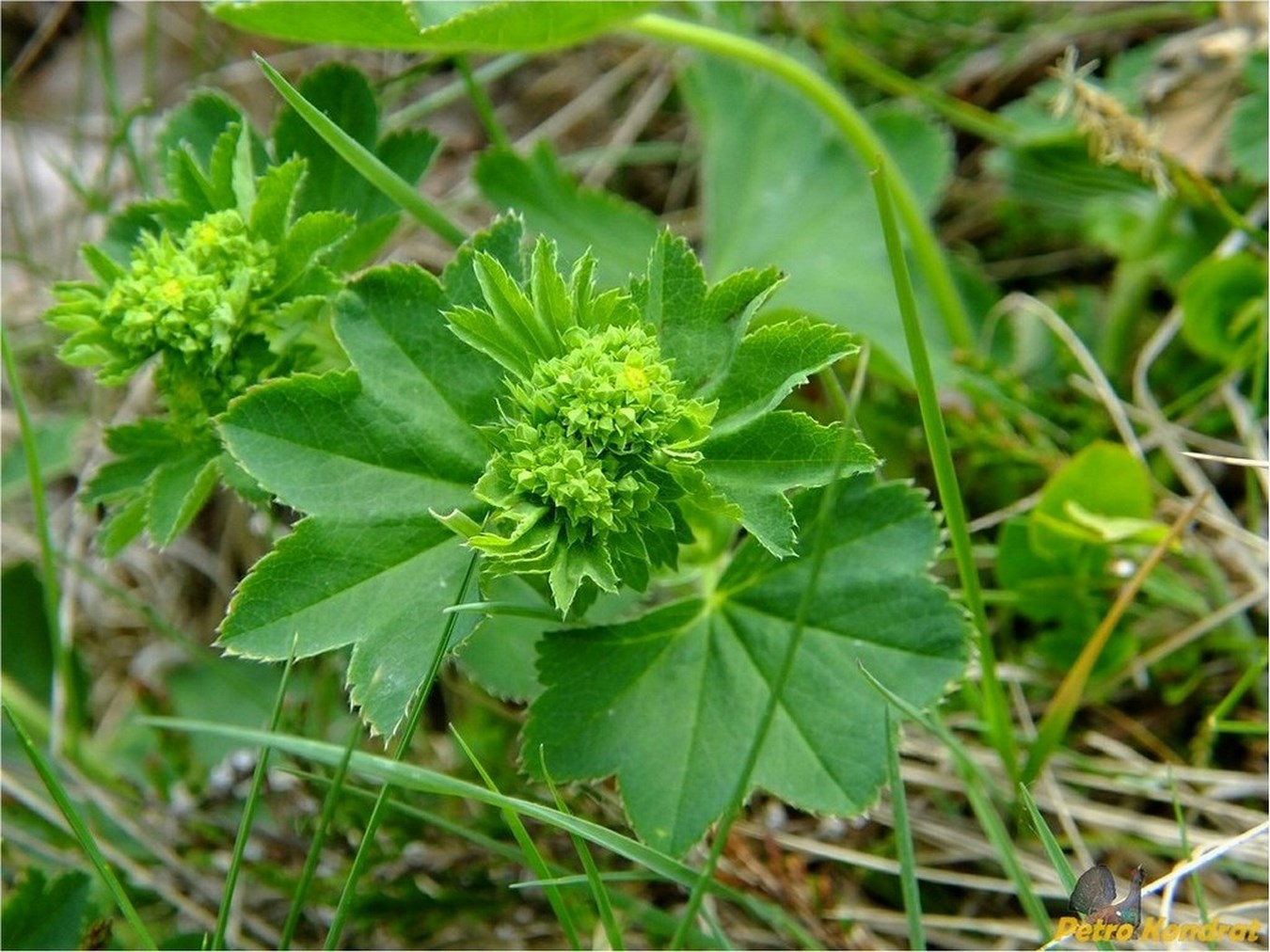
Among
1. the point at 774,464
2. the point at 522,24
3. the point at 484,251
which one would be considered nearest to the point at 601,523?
the point at 774,464

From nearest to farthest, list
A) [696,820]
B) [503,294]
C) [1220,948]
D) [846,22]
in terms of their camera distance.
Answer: [503,294] → [696,820] → [1220,948] → [846,22]

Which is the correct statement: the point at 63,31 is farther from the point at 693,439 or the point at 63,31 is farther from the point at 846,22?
the point at 693,439

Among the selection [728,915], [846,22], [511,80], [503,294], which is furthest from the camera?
[511,80]

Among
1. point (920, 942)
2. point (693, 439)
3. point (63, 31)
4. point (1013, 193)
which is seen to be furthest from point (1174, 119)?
point (63, 31)

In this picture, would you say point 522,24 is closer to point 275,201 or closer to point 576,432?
point 275,201

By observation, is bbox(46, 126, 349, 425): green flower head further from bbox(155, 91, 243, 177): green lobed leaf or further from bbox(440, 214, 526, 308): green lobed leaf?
bbox(155, 91, 243, 177): green lobed leaf

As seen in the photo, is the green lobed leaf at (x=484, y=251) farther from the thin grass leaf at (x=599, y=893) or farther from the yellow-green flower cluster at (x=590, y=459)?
the thin grass leaf at (x=599, y=893)

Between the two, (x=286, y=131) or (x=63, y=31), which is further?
(x=63, y=31)
